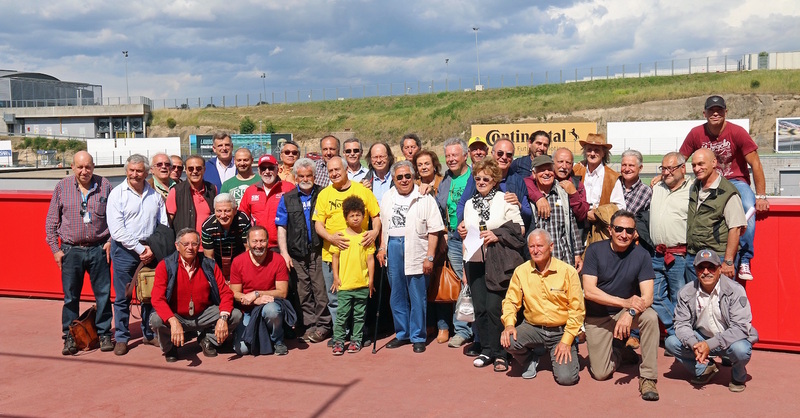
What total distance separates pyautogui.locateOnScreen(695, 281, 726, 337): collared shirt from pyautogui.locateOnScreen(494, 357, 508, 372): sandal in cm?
157

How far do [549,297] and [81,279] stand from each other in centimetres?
448

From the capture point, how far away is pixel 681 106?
57.4 meters

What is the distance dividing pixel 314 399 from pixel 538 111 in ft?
191

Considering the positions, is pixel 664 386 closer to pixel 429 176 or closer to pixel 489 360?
pixel 489 360

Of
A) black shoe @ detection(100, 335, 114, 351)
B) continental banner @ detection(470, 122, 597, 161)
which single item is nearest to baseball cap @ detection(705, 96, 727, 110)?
black shoe @ detection(100, 335, 114, 351)

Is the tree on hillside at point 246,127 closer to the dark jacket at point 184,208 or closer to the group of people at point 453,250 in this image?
the group of people at point 453,250

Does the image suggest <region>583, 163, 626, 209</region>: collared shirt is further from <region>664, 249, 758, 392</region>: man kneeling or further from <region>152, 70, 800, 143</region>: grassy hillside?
<region>152, 70, 800, 143</region>: grassy hillside

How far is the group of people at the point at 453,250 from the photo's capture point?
5324mm

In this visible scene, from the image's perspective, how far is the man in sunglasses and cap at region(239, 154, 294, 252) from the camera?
6.70 meters

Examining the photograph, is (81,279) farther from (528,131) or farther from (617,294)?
(528,131)

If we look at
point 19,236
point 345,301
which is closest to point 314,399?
point 345,301

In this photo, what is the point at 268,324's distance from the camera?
628 centimetres

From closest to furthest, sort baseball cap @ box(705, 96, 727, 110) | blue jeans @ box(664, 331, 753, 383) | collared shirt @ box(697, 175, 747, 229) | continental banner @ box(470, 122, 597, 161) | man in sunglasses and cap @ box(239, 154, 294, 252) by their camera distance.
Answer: blue jeans @ box(664, 331, 753, 383) → collared shirt @ box(697, 175, 747, 229) → baseball cap @ box(705, 96, 727, 110) → man in sunglasses and cap @ box(239, 154, 294, 252) → continental banner @ box(470, 122, 597, 161)

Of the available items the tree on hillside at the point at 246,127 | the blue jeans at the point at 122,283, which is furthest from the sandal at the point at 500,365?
the tree on hillside at the point at 246,127
